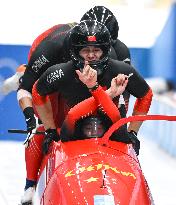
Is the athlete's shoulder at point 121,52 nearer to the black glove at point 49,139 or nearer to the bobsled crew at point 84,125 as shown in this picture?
the bobsled crew at point 84,125

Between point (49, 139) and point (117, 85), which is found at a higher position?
point (117, 85)

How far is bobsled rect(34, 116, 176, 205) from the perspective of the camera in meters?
4.39

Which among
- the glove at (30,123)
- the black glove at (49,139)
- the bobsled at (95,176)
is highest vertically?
the bobsled at (95,176)

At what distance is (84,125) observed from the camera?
204 inches

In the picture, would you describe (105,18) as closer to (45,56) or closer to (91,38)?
(45,56)

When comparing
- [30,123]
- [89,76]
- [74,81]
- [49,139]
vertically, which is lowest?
[30,123]

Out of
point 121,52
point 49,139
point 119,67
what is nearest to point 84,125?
point 49,139

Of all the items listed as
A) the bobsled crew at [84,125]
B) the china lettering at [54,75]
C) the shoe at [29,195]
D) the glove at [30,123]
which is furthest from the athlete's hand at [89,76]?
the shoe at [29,195]

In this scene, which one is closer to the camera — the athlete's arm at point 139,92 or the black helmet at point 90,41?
the black helmet at point 90,41

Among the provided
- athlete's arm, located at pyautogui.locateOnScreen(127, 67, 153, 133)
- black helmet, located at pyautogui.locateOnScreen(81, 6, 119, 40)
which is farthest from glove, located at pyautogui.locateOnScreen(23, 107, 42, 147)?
black helmet, located at pyautogui.locateOnScreen(81, 6, 119, 40)

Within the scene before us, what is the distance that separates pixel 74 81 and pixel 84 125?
0.56 metres

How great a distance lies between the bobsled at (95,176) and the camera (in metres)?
4.39

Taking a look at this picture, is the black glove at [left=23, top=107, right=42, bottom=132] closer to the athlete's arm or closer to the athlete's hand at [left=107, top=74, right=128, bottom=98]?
the athlete's arm

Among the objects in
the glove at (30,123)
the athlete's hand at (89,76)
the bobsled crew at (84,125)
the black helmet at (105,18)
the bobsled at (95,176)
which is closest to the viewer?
the bobsled at (95,176)
